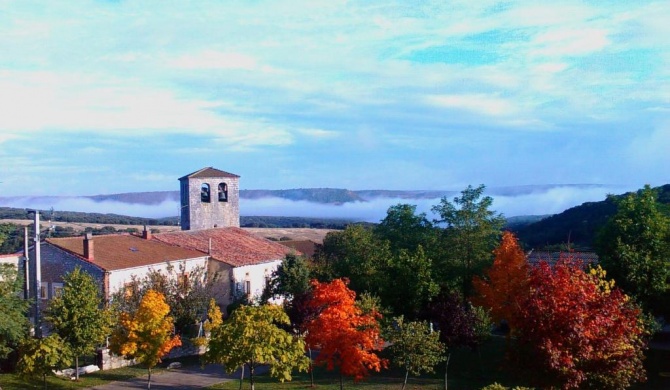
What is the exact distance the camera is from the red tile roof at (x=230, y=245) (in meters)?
49.3

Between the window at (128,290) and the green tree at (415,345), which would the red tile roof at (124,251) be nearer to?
the window at (128,290)

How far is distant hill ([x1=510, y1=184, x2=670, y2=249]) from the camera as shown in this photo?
216 feet

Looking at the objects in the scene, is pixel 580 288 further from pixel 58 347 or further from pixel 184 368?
pixel 184 368

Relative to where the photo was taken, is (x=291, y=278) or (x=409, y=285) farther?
(x=291, y=278)

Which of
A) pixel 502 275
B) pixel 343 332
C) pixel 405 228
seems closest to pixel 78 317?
pixel 343 332

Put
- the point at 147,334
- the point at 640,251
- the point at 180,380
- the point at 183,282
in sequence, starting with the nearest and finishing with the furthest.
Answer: the point at 147,334, the point at 640,251, the point at 180,380, the point at 183,282

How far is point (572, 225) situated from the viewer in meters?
74.3

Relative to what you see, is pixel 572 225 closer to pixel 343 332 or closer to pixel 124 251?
pixel 124 251

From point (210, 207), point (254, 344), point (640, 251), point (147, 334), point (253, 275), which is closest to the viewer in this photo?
point (254, 344)

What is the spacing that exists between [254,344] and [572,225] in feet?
199

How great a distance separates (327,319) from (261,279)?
93.0 feet

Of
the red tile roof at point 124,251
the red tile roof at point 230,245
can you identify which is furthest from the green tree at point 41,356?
the red tile roof at point 230,245

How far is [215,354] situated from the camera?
21.8 metres

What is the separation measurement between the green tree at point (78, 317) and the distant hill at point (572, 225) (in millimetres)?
47138
